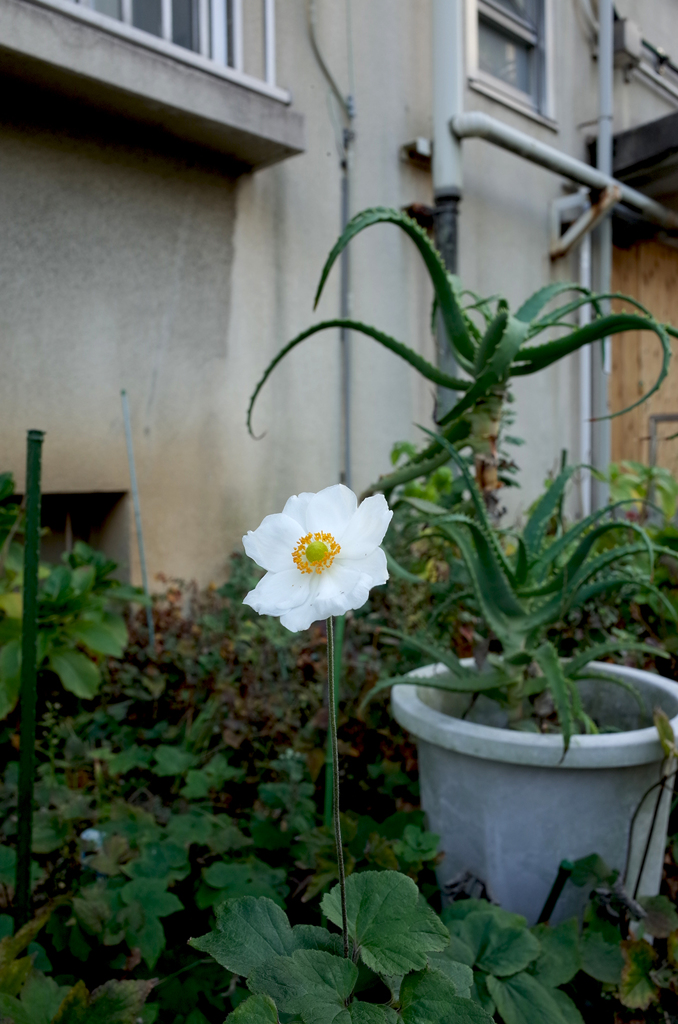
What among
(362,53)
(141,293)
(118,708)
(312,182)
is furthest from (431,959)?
(362,53)

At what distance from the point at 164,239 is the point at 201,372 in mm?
521

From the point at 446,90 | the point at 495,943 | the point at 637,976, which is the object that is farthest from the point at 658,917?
the point at 446,90

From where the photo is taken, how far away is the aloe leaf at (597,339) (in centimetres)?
113

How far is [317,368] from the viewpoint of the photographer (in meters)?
3.34

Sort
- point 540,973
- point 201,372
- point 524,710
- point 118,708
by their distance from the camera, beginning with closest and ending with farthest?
point 540,973 < point 524,710 < point 118,708 < point 201,372

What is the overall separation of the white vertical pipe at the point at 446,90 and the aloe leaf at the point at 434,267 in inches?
103

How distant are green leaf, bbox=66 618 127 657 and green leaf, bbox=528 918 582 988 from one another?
131 cm

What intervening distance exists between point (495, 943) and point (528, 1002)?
73mm

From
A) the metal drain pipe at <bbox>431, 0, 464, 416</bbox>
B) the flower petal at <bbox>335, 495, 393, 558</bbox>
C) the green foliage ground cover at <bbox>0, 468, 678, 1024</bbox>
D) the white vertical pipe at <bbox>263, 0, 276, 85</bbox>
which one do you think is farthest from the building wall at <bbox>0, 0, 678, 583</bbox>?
the flower petal at <bbox>335, 495, 393, 558</bbox>

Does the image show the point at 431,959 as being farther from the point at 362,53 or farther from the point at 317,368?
the point at 362,53

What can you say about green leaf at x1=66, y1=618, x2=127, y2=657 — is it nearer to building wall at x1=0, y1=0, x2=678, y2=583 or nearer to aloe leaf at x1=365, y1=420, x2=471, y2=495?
building wall at x1=0, y1=0, x2=678, y2=583

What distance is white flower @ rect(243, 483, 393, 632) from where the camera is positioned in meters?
0.56

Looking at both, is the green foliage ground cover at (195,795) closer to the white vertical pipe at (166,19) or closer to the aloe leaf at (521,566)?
the aloe leaf at (521,566)

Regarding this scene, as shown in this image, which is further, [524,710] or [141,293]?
[141,293]
